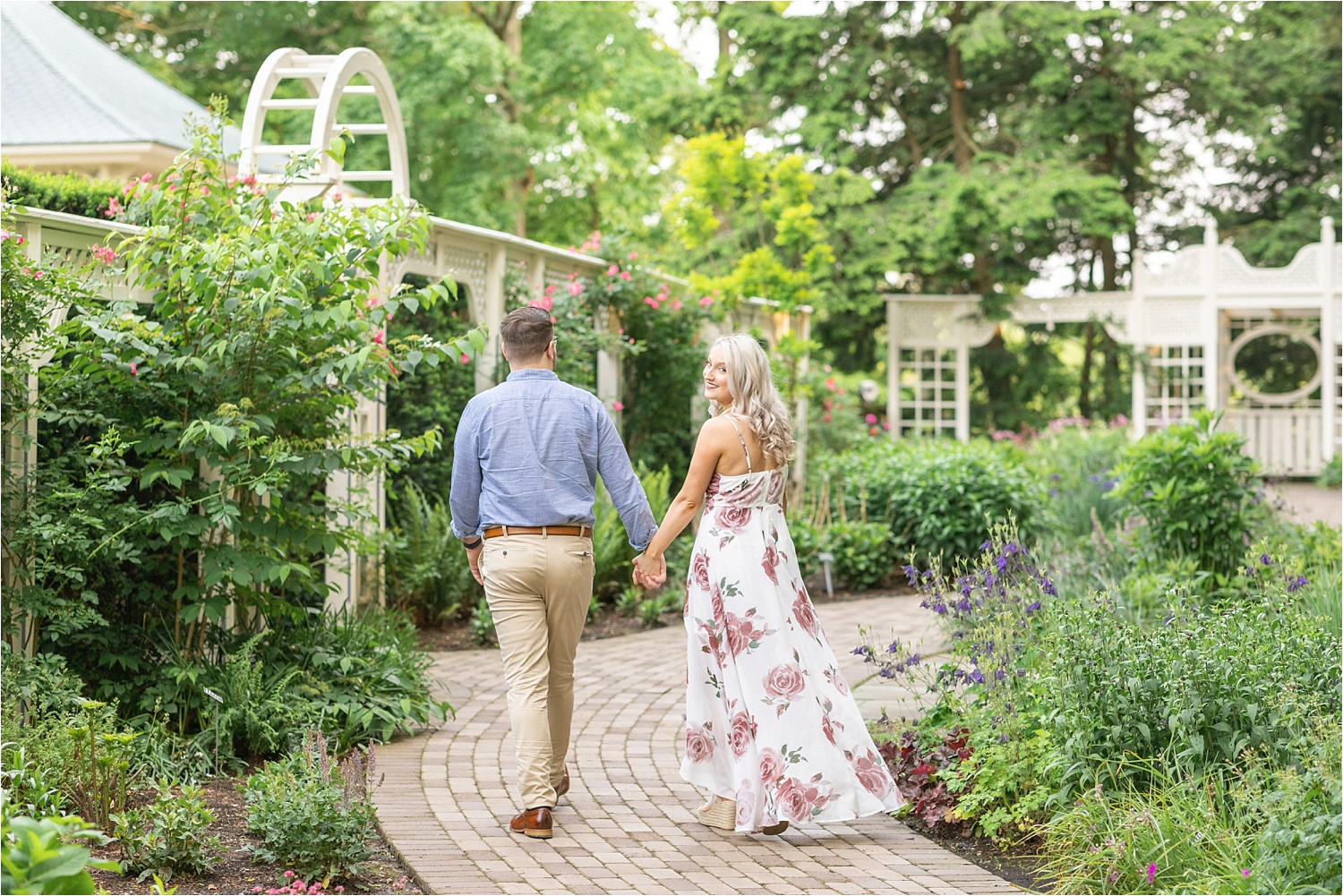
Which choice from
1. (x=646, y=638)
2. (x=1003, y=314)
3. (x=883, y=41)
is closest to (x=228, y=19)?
(x=883, y=41)

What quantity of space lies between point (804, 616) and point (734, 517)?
43cm

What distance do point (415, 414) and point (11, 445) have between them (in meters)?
3.20

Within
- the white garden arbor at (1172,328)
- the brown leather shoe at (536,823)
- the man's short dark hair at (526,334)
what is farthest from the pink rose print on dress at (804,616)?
the white garden arbor at (1172,328)

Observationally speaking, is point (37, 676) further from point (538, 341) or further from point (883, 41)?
point (883, 41)

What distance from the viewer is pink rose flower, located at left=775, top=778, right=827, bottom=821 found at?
3957 millimetres

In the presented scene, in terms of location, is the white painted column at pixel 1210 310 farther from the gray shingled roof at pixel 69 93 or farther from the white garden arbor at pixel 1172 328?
the gray shingled roof at pixel 69 93

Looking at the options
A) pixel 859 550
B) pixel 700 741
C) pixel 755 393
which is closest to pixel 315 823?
pixel 700 741

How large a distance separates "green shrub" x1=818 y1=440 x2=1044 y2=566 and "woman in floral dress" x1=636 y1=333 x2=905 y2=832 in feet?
16.7

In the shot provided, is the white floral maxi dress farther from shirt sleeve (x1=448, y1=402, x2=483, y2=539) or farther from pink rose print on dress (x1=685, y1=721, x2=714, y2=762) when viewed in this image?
shirt sleeve (x1=448, y1=402, x2=483, y2=539)

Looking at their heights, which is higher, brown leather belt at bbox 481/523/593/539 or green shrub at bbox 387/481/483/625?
brown leather belt at bbox 481/523/593/539

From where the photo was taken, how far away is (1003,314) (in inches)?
672

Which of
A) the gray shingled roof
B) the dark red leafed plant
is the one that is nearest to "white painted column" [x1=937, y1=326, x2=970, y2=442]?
the gray shingled roof

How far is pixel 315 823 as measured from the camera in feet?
11.5

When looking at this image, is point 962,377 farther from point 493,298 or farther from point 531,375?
point 531,375
